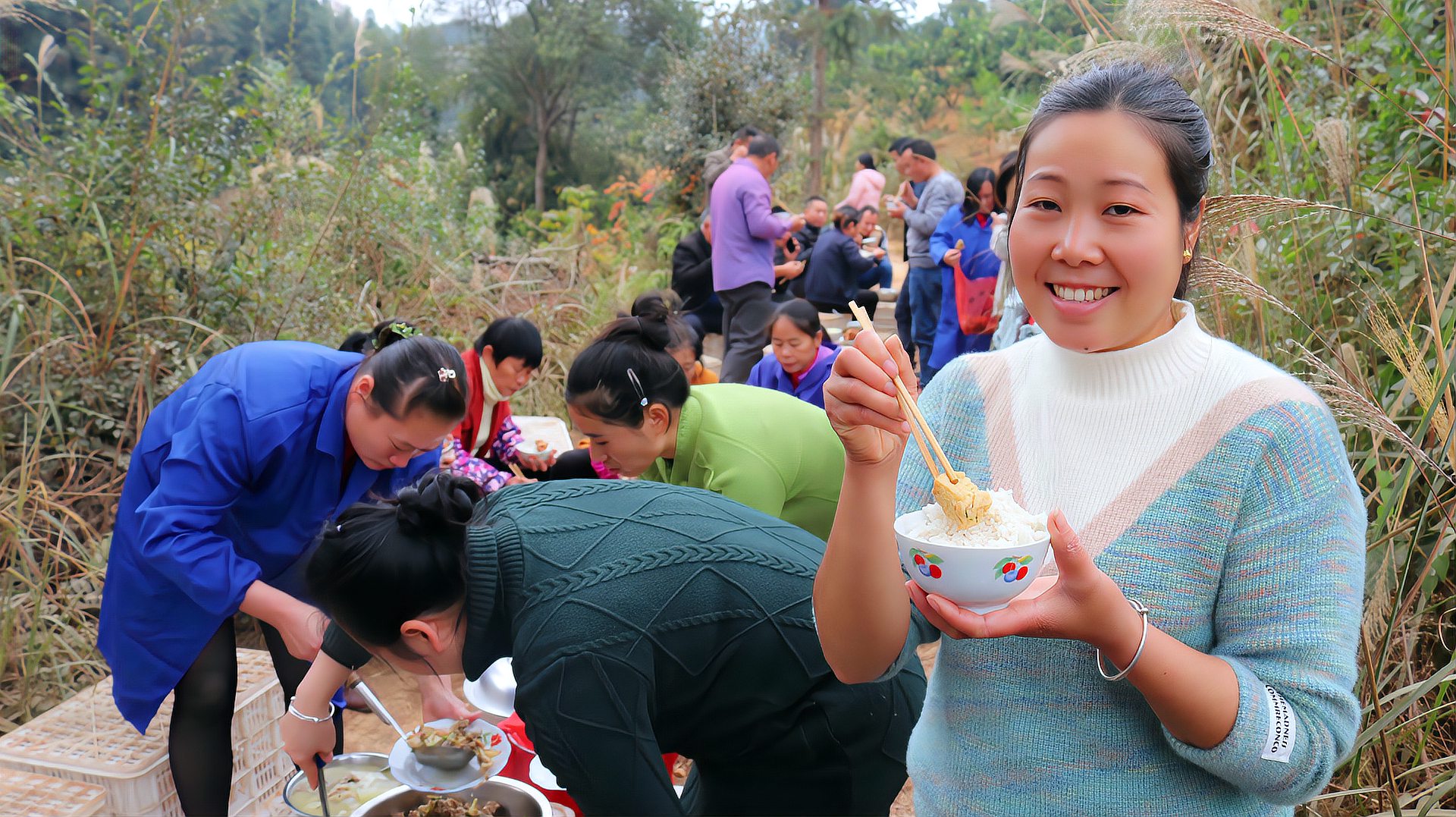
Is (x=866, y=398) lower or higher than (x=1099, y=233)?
lower

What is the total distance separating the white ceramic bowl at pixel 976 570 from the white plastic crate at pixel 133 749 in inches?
89.5

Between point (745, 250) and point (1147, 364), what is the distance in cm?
501

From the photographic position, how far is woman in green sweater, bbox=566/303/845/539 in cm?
257

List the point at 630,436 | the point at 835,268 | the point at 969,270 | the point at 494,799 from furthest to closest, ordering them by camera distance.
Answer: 1. the point at 835,268
2. the point at 969,270
3. the point at 630,436
4. the point at 494,799

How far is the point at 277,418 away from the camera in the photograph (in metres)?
2.41

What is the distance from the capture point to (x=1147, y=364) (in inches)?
40.9

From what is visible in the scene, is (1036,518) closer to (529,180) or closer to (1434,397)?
(1434,397)

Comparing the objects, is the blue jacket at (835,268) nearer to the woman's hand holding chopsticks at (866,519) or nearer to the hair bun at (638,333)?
the hair bun at (638,333)

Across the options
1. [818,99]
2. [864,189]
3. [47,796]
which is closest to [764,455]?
[47,796]

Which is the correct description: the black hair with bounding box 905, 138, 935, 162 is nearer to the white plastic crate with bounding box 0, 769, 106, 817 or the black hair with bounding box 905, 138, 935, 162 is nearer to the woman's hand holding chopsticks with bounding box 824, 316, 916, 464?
the white plastic crate with bounding box 0, 769, 106, 817

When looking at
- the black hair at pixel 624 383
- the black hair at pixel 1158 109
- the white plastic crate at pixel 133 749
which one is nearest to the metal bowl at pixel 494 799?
the white plastic crate at pixel 133 749

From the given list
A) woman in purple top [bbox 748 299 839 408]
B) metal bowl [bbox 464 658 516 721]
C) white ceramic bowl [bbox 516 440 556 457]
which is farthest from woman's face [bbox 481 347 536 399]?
metal bowl [bbox 464 658 516 721]

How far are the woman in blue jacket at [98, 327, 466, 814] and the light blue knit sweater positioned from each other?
1700 mm

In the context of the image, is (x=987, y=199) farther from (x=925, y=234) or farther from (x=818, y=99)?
(x=818, y=99)
